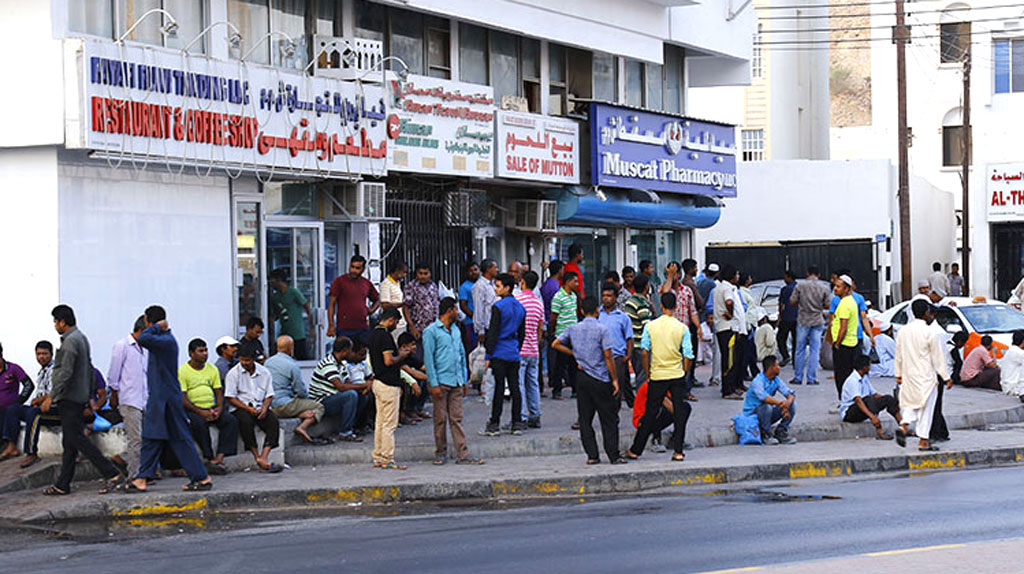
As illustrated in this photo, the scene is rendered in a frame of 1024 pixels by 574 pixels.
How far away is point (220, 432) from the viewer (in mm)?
15766

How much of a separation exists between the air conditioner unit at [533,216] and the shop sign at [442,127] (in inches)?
76.9

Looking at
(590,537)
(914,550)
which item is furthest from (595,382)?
(914,550)

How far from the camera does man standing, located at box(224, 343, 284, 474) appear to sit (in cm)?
1570

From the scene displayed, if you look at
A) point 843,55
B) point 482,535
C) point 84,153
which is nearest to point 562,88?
point 84,153

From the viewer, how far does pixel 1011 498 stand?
1325 cm

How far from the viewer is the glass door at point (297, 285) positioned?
1997 cm

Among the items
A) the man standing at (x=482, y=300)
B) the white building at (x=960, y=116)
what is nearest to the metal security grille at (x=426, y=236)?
the man standing at (x=482, y=300)

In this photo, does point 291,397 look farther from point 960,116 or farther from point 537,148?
point 960,116

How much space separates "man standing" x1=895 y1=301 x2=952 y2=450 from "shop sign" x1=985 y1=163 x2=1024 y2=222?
27.3 meters

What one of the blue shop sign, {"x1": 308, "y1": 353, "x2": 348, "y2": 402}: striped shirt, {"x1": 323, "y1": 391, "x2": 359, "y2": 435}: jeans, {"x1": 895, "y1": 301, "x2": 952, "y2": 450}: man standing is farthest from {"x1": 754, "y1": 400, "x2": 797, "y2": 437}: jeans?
the blue shop sign

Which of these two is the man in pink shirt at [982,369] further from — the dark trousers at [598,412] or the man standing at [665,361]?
the dark trousers at [598,412]

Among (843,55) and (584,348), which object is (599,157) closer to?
(584,348)

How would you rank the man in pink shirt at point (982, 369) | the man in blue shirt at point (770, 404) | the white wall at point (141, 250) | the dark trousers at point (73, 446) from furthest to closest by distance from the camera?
the man in pink shirt at point (982, 369)
the man in blue shirt at point (770, 404)
the white wall at point (141, 250)
the dark trousers at point (73, 446)

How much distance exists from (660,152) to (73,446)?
52.9 feet
